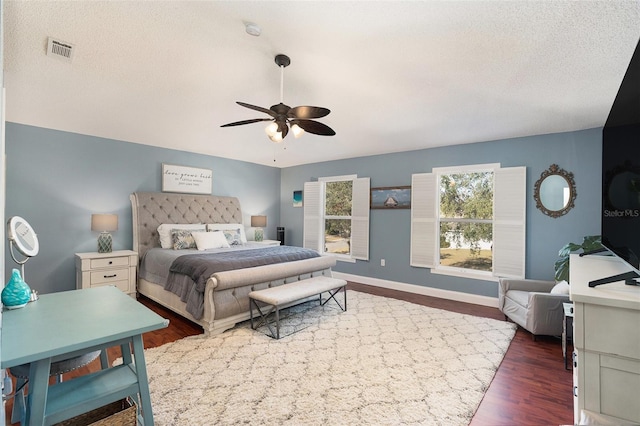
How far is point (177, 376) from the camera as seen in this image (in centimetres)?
224

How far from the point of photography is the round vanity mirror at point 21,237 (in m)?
1.53

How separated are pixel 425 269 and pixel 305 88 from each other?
339 centimetres

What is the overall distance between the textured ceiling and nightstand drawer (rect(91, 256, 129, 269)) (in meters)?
1.73

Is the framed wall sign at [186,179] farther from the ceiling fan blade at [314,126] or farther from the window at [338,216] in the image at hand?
the ceiling fan blade at [314,126]

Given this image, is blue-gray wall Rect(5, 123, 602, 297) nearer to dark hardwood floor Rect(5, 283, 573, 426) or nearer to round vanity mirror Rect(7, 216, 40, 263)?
dark hardwood floor Rect(5, 283, 573, 426)

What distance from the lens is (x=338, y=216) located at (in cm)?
593

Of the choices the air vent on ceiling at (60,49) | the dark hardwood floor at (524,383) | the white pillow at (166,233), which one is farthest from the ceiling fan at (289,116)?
the white pillow at (166,233)

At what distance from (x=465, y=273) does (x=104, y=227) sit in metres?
5.19

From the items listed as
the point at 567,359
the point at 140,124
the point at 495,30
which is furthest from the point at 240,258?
the point at 567,359

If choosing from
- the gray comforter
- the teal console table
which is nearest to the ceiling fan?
the gray comforter

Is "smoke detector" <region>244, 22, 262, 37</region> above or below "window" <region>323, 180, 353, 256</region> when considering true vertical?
above

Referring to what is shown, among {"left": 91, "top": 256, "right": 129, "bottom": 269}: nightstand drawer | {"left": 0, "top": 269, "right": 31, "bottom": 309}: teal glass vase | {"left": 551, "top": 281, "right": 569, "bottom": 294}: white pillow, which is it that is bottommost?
{"left": 551, "top": 281, "right": 569, "bottom": 294}: white pillow

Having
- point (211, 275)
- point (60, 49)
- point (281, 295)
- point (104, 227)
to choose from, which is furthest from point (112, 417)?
point (104, 227)

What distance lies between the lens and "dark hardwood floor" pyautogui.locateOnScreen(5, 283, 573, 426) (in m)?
1.88
